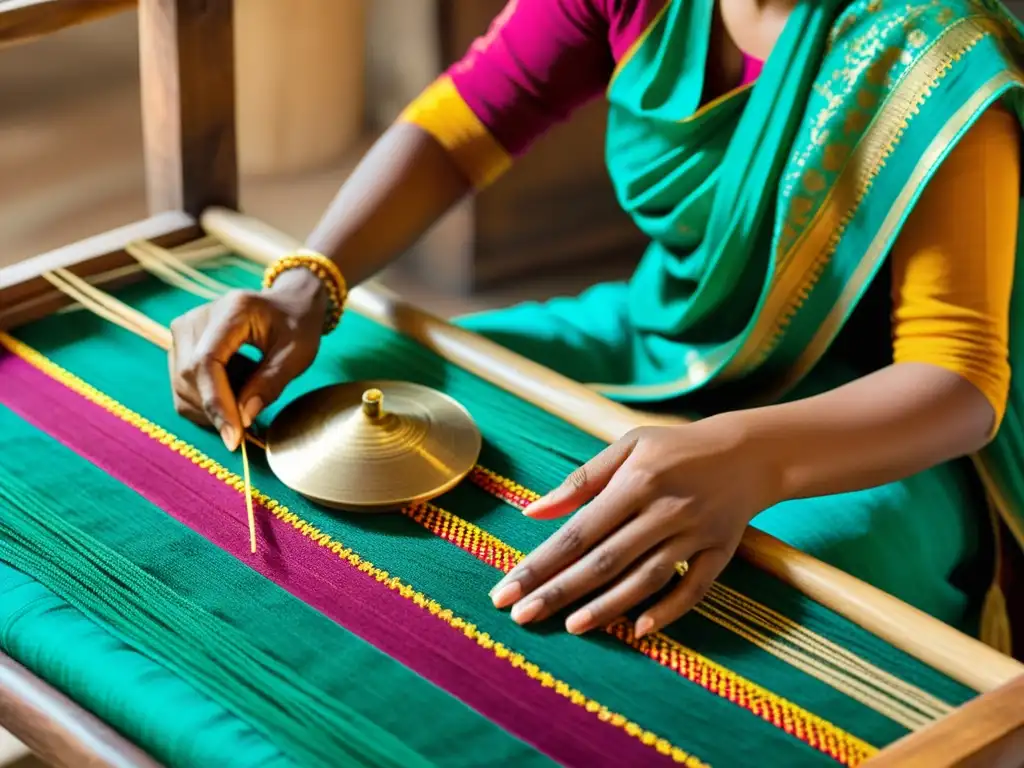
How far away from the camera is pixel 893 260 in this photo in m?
1.12

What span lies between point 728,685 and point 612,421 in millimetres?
322

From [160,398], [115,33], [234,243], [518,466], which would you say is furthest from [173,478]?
[115,33]

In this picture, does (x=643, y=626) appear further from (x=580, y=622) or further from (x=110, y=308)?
(x=110, y=308)

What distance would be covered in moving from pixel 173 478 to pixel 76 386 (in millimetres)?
186

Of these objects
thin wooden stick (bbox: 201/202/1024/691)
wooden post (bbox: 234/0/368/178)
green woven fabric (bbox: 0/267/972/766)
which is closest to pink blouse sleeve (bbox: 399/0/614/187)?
thin wooden stick (bbox: 201/202/1024/691)

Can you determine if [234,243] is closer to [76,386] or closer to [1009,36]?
[76,386]

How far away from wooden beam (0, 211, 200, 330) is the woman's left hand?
62 centimetres

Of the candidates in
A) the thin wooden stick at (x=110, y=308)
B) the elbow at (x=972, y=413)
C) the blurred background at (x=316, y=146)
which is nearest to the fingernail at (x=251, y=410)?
the thin wooden stick at (x=110, y=308)

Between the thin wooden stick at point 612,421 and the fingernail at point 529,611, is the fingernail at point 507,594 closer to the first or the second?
the fingernail at point 529,611

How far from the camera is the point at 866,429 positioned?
1.05 metres

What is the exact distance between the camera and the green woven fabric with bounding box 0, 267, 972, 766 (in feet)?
2.82

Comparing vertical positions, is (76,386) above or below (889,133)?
below

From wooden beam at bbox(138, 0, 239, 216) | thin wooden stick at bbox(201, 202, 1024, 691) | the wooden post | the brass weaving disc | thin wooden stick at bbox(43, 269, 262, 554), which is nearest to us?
thin wooden stick at bbox(201, 202, 1024, 691)

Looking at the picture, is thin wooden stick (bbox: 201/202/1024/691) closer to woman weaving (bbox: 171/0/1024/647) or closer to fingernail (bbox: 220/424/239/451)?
woman weaving (bbox: 171/0/1024/647)
